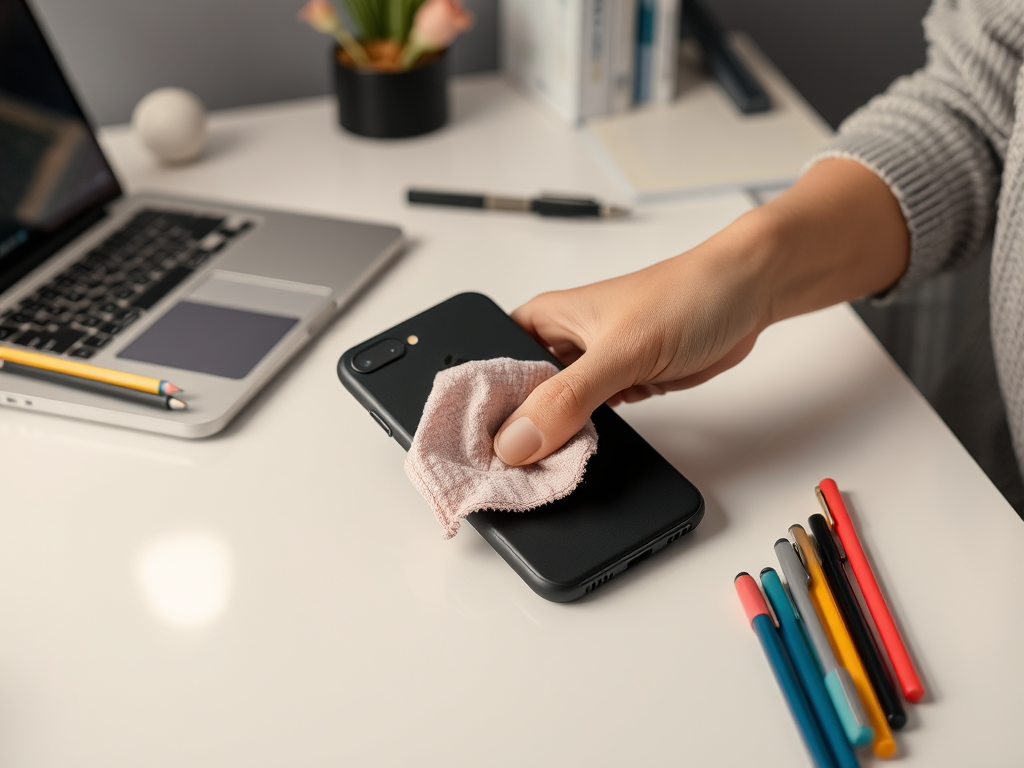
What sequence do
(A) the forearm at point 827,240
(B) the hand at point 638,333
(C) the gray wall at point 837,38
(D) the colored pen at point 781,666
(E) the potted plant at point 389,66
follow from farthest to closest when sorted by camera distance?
(C) the gray wall at point 837,38, (E) the potted plant at point 389,66, (A) the forearm at point 827,240, (B) the hand at point 638,333, (D) the colored pen at point 781,666

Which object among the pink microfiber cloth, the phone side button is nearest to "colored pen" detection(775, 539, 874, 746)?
the pink microfiber cloth

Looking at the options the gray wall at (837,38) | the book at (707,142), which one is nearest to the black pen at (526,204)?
the book at (707,142)

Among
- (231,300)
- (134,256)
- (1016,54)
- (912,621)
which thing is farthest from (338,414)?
(1016,54)

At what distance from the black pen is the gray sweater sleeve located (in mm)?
193

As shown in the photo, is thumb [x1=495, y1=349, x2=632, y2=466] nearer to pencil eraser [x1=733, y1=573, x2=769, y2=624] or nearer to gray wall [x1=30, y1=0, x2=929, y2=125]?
pencil eraser [x1=733, y1=573, x2=769, y2=624]

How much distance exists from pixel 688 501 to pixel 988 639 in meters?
0.16

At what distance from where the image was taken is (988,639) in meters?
0.45

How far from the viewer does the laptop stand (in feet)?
1.97

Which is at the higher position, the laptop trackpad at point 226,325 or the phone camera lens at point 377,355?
the phone camera lens at point 377,355

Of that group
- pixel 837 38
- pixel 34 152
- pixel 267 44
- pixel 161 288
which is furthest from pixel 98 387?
pixel 837 38

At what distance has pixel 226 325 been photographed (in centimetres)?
65

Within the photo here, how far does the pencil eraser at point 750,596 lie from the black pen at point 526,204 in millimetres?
415

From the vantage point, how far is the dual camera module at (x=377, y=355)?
1.80ft

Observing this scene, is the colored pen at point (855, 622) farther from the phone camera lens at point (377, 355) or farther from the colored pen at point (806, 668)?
the phone camera lens at point (377, 355)
